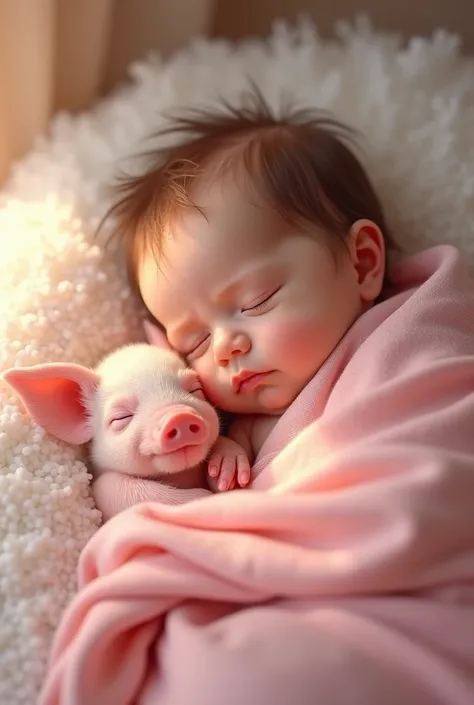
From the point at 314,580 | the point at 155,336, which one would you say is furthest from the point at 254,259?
the point at 314,580

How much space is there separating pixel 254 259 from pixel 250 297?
52 millimetres

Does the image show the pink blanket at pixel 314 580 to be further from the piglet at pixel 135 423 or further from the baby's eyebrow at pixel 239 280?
the baby's eyebrow at pixel 239 280

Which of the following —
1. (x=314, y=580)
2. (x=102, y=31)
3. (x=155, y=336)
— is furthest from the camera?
(x=102, y=31)

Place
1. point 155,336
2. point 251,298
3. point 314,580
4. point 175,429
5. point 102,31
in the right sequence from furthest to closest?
point 102,31
point 155,336
point 251,298
point 175,429
point 314,580

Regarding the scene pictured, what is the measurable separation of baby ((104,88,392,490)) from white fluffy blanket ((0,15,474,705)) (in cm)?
11

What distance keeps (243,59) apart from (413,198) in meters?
0.42

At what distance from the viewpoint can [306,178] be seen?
3.90ft

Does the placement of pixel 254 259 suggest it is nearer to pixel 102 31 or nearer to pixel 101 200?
pixel 101 200

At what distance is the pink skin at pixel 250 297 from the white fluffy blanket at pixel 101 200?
5.9 inches

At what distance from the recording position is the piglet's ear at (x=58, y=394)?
105 centimetres

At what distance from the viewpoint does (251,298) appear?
3.66ft

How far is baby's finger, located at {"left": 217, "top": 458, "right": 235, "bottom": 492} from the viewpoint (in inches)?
41.4

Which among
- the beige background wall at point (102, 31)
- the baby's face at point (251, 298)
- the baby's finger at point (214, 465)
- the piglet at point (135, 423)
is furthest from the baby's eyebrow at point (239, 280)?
the beige background wall at point (102, 31)

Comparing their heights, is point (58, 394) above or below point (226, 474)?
above
